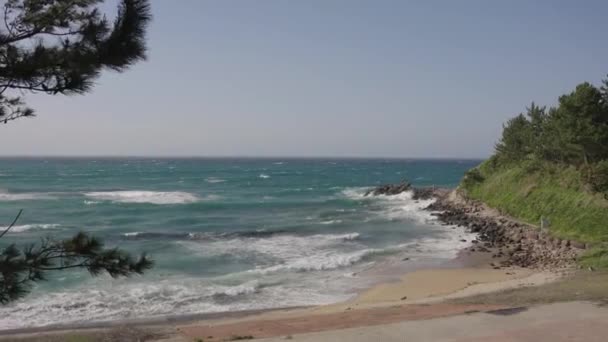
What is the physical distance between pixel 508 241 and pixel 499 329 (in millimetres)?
16836

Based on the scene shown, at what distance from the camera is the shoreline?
12.5 meters

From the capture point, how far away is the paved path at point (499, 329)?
920 centimetres

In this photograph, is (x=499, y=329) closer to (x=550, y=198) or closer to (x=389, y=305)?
(x=389, y=305)

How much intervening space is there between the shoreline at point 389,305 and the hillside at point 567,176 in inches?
124

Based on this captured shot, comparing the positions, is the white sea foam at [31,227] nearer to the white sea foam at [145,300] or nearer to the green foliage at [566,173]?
the white sea foam at [145,300]

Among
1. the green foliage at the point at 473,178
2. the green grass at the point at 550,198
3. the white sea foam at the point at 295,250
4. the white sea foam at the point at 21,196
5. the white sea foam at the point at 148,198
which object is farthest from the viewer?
the white sea foam at the point at 21,196

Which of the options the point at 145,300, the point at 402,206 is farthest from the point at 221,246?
the point at 402,206

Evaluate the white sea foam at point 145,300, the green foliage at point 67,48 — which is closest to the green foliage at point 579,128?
the white sea foam at point 145,300

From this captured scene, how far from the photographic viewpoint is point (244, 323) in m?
13.5

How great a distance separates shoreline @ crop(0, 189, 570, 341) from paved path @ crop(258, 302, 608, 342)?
1.16 m

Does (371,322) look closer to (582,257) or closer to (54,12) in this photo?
(54,12)

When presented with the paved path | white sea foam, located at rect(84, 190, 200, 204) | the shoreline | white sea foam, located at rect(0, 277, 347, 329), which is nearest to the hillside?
the shoreline

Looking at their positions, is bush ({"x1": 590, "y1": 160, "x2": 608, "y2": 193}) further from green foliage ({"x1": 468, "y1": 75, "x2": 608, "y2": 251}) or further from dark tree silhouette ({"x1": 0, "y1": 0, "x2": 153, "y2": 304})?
dark tree silhouette ({"x1": 0, "y1": 0, "x2": 153, "y2": 304})

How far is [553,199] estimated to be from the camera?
27.7m
